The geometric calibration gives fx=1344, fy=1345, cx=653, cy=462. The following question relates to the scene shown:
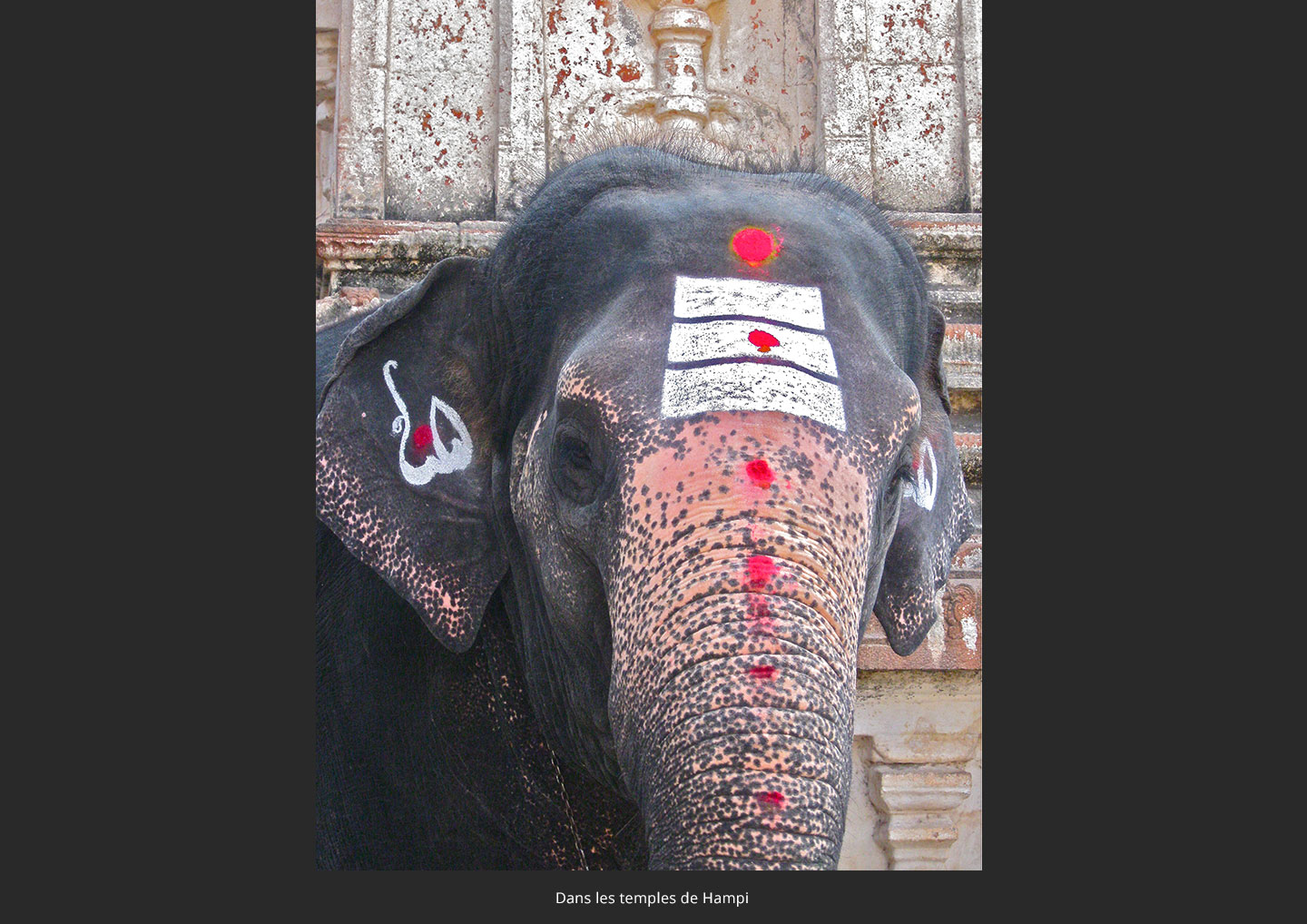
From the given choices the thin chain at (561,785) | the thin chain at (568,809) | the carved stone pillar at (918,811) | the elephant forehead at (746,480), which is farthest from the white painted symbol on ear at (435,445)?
the carved stone pillar at (918,811)

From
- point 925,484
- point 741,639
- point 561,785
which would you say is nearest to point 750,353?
point 741,639

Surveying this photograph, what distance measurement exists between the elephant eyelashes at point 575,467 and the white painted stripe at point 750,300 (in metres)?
0.21

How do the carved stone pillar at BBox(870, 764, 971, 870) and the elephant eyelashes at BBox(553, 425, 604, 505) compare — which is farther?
the carved stone pillar at BBox(870, 764, 971, 870)

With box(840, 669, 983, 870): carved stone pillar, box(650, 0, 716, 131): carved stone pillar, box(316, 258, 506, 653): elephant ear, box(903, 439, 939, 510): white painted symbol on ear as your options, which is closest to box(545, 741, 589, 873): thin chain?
box(316, 258, 506, 653): elephant ear

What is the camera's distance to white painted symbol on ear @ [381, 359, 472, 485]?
2.10 metres

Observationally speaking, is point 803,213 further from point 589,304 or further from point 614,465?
point 614,465

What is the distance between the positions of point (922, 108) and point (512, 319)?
253 cm

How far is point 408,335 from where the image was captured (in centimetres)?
218

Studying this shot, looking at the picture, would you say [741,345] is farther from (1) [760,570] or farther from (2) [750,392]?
(1) [760,570]

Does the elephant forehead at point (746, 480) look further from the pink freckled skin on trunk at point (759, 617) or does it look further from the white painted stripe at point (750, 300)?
the white painted stripe at point (750, 300)

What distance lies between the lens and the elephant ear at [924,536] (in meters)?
2.15

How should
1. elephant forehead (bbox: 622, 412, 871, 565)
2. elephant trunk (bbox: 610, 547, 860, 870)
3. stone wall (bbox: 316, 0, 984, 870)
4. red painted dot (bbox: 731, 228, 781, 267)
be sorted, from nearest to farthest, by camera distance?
1. elephant trunk (bbox: 610, 547, 860, 870)
2. elephant forehead (bbox: 622, 412, 871, 565)
3. red painted dot (bbox: 731, 228, 781, 267)
4. stone wall (bbox: 316, 0, 984, 870)

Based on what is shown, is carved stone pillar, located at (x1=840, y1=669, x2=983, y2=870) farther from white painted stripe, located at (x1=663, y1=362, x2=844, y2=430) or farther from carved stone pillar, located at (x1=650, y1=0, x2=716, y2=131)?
white painted stripe, located at (x1=663, y1=362, x2=844, y2=430)

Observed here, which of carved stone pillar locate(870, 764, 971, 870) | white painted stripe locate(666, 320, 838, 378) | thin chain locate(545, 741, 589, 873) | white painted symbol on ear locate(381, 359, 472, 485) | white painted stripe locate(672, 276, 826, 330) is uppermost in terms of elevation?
white painted stripe locate(672, 276, 826, 330)
